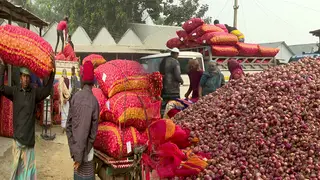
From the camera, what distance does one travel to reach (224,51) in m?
9.57

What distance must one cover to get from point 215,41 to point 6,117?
573cm

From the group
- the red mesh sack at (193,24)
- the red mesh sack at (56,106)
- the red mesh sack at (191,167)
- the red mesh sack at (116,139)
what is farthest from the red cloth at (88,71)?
the red mesh sack at (193,24)

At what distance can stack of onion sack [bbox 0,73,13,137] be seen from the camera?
7074mm

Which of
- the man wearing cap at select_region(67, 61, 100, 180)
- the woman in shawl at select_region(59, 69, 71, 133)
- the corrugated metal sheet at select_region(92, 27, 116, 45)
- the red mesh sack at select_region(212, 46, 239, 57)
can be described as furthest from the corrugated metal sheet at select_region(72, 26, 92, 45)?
the man wearing cap at select_region(67, 61, 100, 180)

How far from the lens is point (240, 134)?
2357 millimetres

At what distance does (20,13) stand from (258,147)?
697 centimetres

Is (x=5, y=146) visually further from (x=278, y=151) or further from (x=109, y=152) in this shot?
(x=278, y=151)

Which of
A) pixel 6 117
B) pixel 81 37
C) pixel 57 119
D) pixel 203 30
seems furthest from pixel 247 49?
pixel 81 37

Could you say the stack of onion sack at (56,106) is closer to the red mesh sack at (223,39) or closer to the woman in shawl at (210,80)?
the red mesh sack at (223,39)

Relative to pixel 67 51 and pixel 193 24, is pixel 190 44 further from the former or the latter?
pixel 67 51

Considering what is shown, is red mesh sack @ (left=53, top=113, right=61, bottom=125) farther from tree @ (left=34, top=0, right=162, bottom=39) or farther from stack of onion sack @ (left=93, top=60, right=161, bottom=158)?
tree @ (left=34, top=0, right=162, bottom=39)

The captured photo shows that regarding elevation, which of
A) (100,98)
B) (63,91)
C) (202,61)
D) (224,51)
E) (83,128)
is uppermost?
(224,51)

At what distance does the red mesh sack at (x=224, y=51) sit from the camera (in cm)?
941

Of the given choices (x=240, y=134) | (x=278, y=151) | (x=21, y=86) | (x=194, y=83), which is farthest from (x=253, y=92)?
(x=194, y=83)
